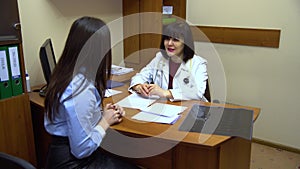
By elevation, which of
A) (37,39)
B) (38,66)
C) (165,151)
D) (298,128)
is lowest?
(298,128)

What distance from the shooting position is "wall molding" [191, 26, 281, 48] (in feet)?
8.98

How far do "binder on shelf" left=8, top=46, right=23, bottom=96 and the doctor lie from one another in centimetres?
76

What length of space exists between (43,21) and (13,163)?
5.37ft

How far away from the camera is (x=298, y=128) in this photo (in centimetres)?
275

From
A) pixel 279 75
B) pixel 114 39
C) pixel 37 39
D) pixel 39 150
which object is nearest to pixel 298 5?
pixel 279 75

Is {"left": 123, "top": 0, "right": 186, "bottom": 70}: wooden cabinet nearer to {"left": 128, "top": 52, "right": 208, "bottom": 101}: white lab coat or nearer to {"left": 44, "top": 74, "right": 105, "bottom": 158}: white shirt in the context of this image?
{"left": 128, "top": 52, "right": 208, "bottom": 101}: white lab coat

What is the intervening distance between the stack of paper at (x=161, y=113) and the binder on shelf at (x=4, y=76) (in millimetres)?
723

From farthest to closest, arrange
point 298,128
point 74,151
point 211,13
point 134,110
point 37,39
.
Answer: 1. point 211,13
2. point 298,128
3. point 37,39
4. point 134,110
5. point 74,151

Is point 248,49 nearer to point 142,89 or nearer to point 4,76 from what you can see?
point 142,89

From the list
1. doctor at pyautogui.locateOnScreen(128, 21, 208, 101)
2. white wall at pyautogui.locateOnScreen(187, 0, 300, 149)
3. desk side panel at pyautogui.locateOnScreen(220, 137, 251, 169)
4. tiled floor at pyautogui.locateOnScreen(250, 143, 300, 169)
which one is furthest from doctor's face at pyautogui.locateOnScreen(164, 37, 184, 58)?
tiled floor at pyautogui.locateOnScreen(250, 143, 300, 169)

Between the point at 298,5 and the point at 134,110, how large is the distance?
5.74ft

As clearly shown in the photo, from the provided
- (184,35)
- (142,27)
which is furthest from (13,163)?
(142,27)

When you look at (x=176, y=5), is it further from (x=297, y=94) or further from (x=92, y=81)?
(x=92, y=81)

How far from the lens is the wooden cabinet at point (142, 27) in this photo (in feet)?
9.52
